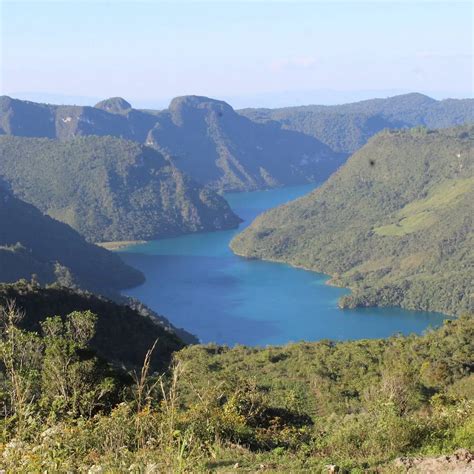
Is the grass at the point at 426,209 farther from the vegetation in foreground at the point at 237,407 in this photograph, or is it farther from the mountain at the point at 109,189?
the vegetation in foreground at the point at 237,407

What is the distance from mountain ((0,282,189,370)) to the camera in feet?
96.3

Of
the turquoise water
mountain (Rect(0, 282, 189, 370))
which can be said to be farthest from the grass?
mountain (Rect(0, 282, 189, 370))

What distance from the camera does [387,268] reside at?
10600cm

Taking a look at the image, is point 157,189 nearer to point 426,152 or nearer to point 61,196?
point 61,196

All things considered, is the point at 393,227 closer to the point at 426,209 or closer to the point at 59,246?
the point at 426,209

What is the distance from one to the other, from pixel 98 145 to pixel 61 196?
24357 millimetres

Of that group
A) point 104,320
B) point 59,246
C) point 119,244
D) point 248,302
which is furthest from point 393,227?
point 104,320

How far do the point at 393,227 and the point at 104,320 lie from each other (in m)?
93.4

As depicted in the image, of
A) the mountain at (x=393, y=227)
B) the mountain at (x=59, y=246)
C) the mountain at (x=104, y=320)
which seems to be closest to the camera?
the mountain at (x=104, y=320)

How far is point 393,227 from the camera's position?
4705 inches

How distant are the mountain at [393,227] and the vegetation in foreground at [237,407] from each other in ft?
207

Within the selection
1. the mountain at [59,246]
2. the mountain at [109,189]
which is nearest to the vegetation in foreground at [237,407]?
the mountain at [59,246]

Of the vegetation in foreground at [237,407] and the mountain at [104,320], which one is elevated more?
the vegetation in foreground at [237,407]

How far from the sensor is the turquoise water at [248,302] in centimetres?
7419
